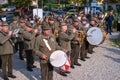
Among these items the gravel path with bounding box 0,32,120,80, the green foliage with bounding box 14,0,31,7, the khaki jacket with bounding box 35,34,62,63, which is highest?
the khaki jacket with bounding box 35,34,62,63

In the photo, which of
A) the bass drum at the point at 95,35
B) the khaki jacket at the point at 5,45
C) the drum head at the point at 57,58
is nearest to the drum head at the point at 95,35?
the bass drum at the point at 95,35

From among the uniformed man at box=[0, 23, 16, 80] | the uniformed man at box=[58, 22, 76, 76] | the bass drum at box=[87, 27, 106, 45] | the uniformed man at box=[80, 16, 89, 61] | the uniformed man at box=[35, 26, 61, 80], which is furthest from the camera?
the bass drum at box=[87, 27, 106, 45]

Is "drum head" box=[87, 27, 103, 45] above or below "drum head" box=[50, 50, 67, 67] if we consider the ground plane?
below

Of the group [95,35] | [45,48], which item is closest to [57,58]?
[45,48]

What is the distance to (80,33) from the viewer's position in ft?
39.3

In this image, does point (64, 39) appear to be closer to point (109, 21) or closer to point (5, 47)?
point (5, 47)

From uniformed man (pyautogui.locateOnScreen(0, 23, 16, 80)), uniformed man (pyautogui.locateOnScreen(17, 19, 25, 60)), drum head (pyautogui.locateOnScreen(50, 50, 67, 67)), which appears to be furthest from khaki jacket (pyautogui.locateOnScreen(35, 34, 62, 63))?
uniformed man (pyautogui.locateOnScreen(17, 19, 25, 60))

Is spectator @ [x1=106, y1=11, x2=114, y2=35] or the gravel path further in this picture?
spectator @ [x1=106, y1=11, x2=114, y2=35]

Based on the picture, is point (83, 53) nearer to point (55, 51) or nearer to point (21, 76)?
point (21, 76)

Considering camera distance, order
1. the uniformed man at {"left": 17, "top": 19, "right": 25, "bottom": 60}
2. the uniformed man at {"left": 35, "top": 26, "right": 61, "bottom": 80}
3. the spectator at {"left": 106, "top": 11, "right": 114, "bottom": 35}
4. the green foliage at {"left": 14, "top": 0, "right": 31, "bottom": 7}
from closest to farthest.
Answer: the uniformed man at {"left": 35, "top": 26, "right": 61, "bottom": 80} < the uniformed man at {"left": 17, "top": 19, "right": 25, "bottom": 60} < the spectator at {"left": 106, "top": 11, "right": 114, "bottom": 35} < the green foliage at {"left": 14, "top": 0, "right": 31, "bottom": 7}

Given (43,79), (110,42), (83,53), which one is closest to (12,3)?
(110,42)

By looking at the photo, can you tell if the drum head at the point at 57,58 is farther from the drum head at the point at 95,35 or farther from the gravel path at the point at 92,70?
the drum head at the point at 95,35

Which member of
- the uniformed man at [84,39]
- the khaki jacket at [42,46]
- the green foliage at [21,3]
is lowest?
the green foliage at [21,3]

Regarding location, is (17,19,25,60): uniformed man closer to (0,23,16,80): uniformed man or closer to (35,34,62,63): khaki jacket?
(0,23,16,80): uniformed man
